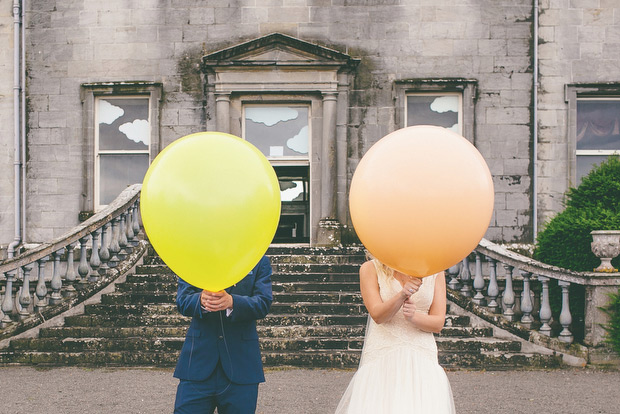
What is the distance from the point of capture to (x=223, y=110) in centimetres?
1227

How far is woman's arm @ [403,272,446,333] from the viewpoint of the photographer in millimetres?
3557

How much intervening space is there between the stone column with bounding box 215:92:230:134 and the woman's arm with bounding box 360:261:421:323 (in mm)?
8852

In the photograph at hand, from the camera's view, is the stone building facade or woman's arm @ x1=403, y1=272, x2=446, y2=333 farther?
the stone building facade

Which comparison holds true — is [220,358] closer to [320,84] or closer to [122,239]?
[122,239]

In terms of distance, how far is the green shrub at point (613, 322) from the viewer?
24.9ft

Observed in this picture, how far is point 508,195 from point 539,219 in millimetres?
727

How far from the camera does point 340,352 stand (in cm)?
779

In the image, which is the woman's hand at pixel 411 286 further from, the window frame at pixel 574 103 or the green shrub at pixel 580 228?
the window frame at pixel 574 103

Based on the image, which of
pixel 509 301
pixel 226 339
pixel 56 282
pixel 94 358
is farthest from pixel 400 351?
pixel 56 282

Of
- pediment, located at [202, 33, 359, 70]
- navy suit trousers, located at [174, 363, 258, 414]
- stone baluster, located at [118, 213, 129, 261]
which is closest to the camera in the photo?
navy suit trousers, located at [174, 363, 258, 414]

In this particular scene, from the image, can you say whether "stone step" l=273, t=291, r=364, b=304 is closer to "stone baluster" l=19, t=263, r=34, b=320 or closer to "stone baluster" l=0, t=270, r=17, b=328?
"stone baluster" l=19, t=263, r=34, b=320

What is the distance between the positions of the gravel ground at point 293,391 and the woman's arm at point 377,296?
2577 millimetres

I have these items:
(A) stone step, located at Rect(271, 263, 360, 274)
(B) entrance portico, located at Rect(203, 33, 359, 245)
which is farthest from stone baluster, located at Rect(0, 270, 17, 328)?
(B) entrance portico, located at Rect(203, 33, 359, 245)

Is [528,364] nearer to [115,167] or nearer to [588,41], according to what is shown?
[588,41]
